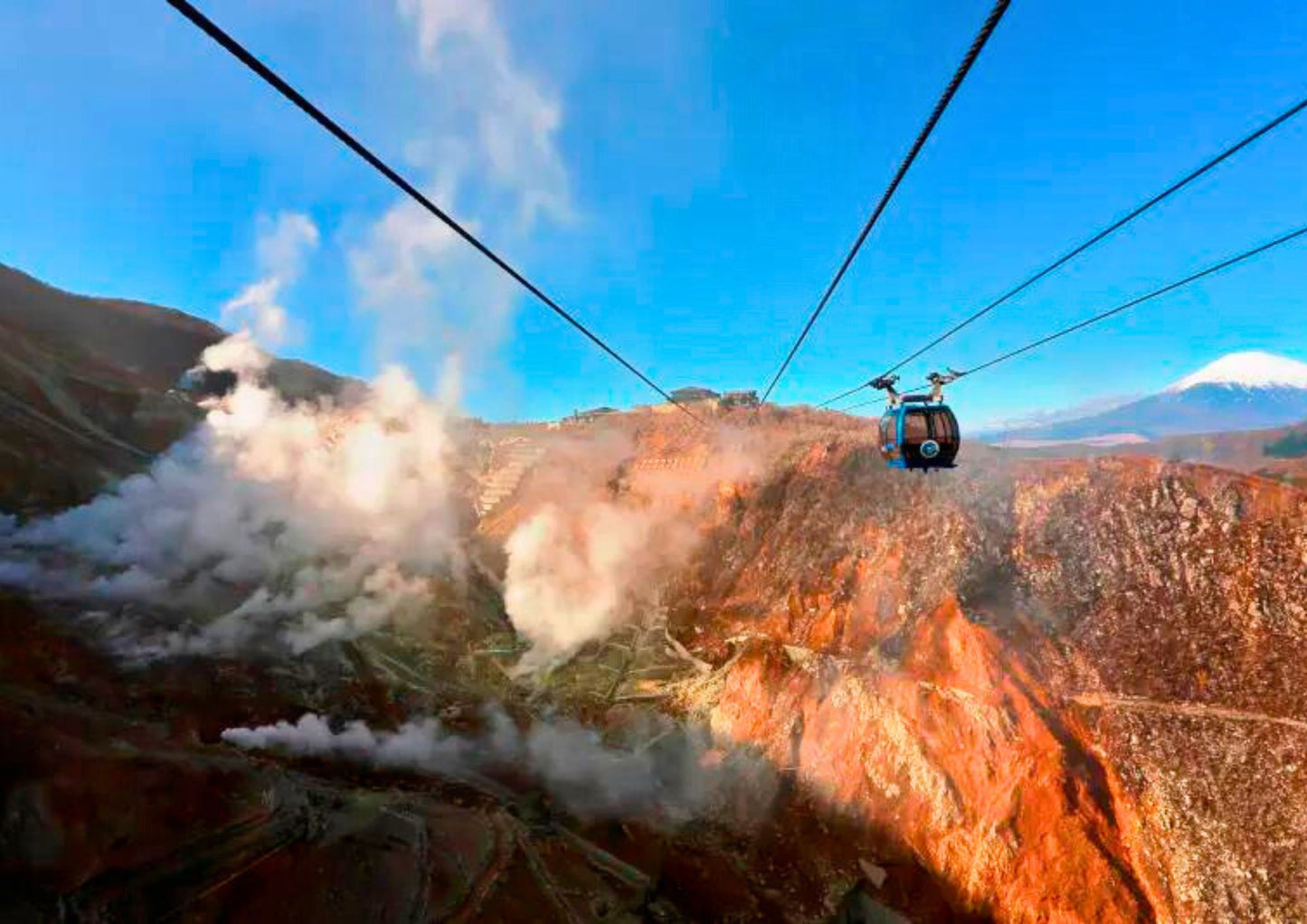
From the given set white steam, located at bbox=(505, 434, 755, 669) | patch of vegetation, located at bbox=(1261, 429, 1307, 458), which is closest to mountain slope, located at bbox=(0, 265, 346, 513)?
white steam, located at bbox=(505, 434, 755, 669)

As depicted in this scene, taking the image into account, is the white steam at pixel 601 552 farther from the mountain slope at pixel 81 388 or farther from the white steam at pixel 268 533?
the mountain slope at pixel 81 388

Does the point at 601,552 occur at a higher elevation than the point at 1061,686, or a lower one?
higher

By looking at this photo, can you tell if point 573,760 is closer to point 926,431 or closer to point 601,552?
point 601,552

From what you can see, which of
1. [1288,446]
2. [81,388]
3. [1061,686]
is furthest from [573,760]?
[1288,446]

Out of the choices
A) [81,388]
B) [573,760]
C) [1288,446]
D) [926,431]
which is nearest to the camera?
[926,431]

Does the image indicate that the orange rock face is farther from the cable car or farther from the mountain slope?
the mountain slope

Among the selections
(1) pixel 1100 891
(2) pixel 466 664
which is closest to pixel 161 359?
(2) pixel 466 664
